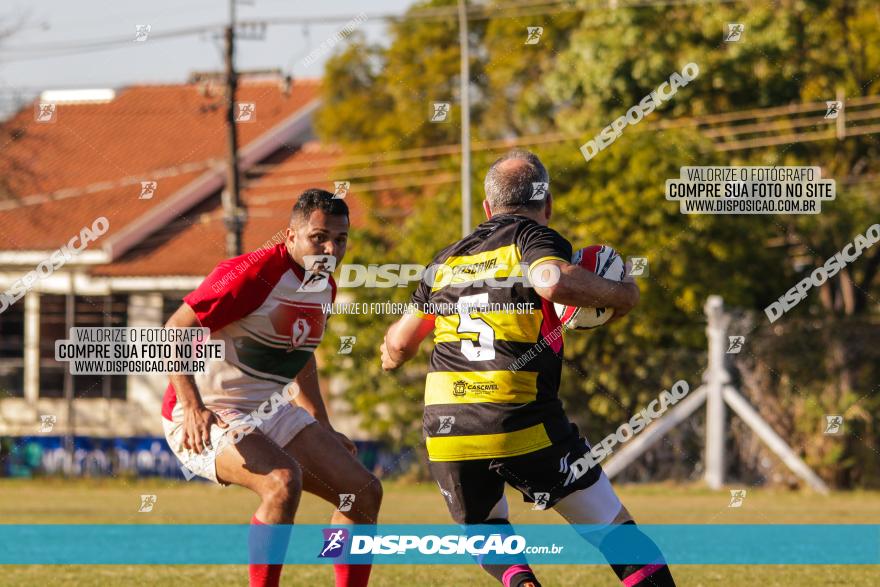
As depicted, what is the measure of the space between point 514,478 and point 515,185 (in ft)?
4.09

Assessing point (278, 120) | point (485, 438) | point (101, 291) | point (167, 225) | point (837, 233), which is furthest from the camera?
point (278, 120)

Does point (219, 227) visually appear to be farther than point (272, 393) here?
Yes

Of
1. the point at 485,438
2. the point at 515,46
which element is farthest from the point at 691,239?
the point at 485,438

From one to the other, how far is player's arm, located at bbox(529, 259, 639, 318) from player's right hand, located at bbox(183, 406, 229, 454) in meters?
2.06

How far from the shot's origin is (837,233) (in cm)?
2531

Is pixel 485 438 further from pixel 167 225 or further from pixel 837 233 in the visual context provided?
pixel 167 225

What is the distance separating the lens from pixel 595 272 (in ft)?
19.6

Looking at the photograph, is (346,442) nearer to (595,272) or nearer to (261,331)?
(261,331)

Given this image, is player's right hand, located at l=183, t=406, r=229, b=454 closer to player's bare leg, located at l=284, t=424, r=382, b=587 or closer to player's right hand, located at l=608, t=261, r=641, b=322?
player's bare leg, located at l=284, t=424, r=382, b=587

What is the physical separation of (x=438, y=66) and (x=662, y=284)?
11.3 meters

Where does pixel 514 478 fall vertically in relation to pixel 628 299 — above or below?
below

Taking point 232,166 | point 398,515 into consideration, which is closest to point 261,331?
point 398,515

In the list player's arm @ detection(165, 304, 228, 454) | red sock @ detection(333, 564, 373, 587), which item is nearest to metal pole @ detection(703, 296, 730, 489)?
red sock @ detection(333, 564, 373, 587)

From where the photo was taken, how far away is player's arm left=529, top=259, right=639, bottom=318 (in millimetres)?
5809
